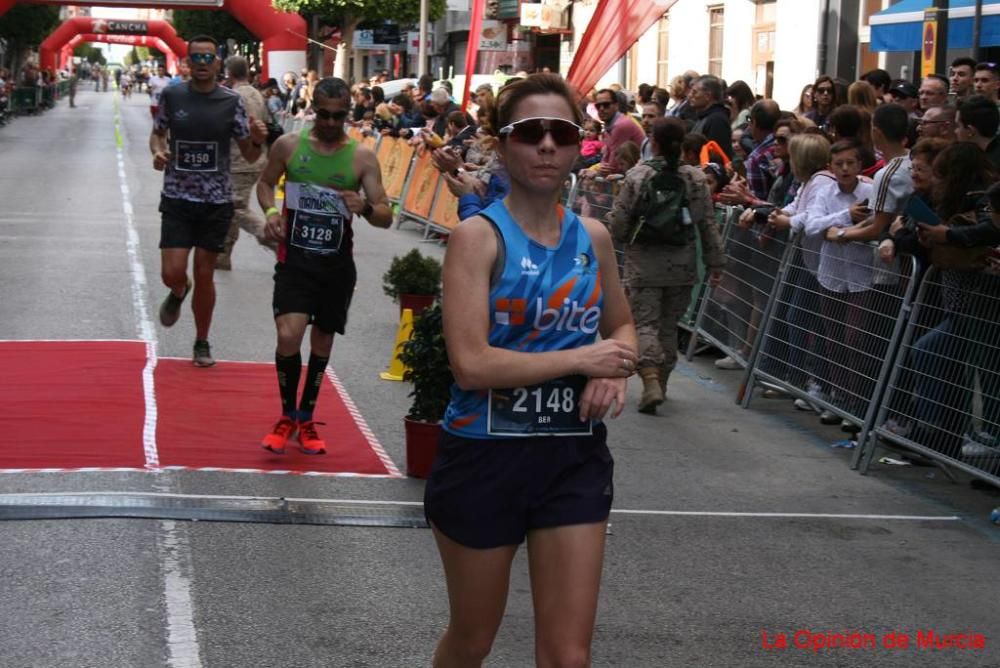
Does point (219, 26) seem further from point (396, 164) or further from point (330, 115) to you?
point (330, 115)

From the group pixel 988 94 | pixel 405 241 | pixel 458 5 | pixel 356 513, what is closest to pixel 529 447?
→ pixel 356 513

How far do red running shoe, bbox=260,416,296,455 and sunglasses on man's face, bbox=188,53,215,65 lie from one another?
2766 millimetres

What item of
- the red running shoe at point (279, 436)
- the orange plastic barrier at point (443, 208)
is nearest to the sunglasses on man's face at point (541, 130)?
the red running shoe at point (279, 436)

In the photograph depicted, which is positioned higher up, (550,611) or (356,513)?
(550,611)

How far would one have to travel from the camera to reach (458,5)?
53094 mm

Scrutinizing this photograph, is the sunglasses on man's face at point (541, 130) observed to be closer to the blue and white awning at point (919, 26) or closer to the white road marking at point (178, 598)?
the white road marking at point (178, 598)

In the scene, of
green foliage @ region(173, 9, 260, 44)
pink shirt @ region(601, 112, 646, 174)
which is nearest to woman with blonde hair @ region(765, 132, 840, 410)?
pink shirt @ region(601, 112, 646, 174)

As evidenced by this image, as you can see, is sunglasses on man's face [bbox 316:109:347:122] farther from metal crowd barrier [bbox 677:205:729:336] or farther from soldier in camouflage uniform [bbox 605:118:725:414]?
metal crowd barrier [bbox 677:205:729:336]

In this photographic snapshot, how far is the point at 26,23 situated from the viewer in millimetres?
67750

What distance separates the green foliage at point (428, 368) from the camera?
291 inches

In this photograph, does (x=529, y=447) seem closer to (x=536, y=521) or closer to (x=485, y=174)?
(x=536, y=521)

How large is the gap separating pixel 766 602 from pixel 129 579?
7.83 ft

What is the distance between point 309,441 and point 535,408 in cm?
444

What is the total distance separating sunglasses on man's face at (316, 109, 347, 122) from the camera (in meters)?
7.66
